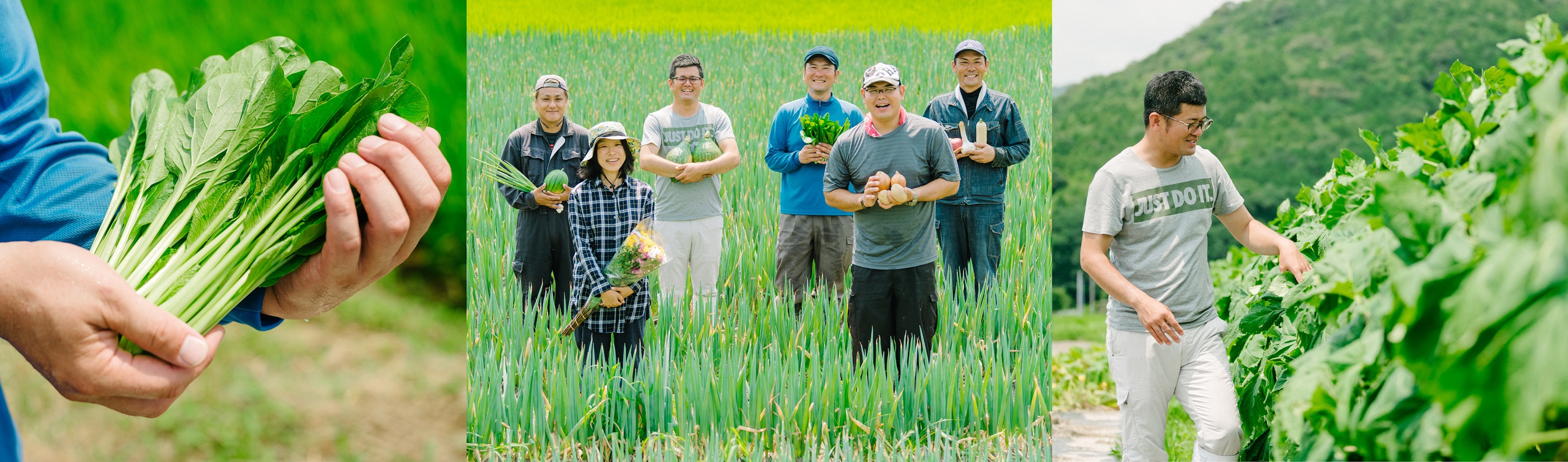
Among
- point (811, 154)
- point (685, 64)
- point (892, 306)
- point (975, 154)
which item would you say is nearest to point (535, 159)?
point (685, 64)

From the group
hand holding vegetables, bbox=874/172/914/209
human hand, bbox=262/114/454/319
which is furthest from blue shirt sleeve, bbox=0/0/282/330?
hand holding vegetables, bbox=874/172/914/209

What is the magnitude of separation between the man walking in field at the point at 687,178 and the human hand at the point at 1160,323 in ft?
5.16

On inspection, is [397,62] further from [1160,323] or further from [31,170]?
[1160,323]

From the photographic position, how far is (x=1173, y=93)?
3.01 meters

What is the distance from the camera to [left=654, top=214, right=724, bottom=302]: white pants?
357 cm

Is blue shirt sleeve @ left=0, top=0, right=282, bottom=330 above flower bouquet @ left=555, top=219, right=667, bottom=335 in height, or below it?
above

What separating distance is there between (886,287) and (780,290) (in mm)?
442

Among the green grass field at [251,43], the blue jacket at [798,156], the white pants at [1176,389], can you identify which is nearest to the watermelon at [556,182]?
the blue jacket at [798,156]

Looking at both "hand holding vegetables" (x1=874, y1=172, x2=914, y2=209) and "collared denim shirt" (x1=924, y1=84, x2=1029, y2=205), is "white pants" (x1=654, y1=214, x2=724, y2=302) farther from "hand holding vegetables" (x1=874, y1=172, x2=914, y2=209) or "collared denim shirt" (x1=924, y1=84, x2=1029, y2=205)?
"collared denim shirt" (x1=924, y1=84, x2=1029, y2=205)

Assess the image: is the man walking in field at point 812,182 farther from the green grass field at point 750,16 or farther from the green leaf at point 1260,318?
the green leaf at point 1260,318

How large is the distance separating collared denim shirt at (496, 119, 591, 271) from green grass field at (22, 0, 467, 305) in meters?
1.25

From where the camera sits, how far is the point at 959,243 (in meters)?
3.60

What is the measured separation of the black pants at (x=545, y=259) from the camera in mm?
3529

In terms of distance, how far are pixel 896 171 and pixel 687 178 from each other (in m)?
0.81
